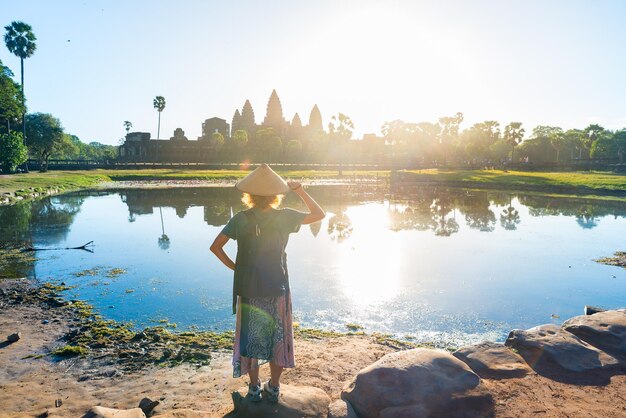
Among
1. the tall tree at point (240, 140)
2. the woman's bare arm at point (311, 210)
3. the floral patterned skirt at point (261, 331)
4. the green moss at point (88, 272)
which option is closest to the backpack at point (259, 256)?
the floral patterned skirt at point (261, 331)

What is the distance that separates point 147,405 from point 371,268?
26.9 ft

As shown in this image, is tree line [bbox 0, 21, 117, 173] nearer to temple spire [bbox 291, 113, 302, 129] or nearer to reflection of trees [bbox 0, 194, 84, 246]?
reflection of trees [bbox 0, 194, 84, 246]

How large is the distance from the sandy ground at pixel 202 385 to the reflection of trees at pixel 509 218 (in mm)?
15292

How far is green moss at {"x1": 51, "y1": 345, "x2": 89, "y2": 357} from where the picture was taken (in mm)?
6391

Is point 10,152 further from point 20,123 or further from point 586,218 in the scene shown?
point 586,218

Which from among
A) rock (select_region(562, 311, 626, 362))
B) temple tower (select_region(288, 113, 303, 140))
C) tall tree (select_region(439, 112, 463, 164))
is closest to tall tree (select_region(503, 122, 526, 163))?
tall tree (select_region(439, 112, 463, 164))

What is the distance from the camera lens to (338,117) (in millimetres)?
72062

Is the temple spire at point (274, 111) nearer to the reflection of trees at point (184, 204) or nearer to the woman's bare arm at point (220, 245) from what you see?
the reflection of trees at point (184, 204)

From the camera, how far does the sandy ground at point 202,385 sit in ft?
14.7

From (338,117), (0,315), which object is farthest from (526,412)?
(338,117)

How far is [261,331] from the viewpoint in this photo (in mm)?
4180

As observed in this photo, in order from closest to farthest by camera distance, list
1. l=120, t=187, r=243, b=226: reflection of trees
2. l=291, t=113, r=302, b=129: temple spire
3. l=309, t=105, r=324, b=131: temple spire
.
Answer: l=120, t=187, r=243, b=226: reflection of trees < l=291, t=113, r=302, b=129: temple spire < l=309, t=105, r=324, b=131: temple spire

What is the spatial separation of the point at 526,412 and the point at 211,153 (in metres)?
83.2

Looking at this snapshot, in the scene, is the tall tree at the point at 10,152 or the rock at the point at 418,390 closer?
the rock at the point at 418,390
